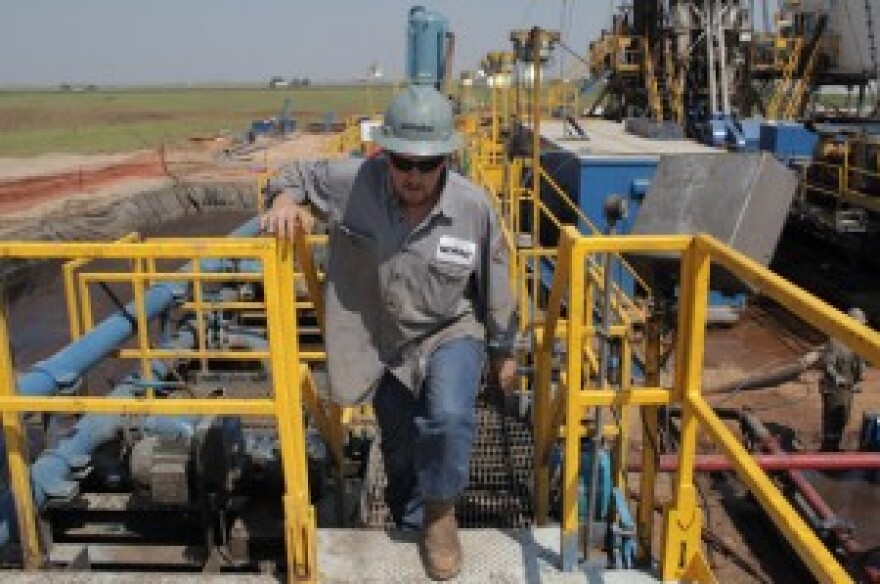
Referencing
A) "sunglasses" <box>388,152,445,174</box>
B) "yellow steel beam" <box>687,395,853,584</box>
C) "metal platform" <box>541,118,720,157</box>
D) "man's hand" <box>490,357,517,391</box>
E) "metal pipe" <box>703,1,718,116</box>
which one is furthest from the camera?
"metal pipe" <box>703,1,718,116</box>

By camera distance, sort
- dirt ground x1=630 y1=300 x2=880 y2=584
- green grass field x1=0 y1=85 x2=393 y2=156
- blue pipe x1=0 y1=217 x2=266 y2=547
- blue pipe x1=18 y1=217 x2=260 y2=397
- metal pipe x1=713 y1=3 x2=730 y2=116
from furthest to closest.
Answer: green grass field x1=0 y1=85 x2=393 y2=156
metal pipe x1=713 y1=3 x2=730 y2=116
dirt ground x1=630 y1=300 x2=880 y2=584
blue pipe x1=18 y1=217 x2=260 y2=397
blue pipe x1=0 y1=217 x2=266 y2=547

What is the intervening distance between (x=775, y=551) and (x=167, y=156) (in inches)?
1361

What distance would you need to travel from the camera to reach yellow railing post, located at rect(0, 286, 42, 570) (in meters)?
3.05

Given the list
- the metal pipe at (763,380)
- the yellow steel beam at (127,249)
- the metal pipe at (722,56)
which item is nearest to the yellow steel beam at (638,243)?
the yellow steel beam at (127,249)

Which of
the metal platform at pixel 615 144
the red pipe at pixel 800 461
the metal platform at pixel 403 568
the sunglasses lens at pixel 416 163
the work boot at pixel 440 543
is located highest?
the sunglasses lens at pixel 416 163

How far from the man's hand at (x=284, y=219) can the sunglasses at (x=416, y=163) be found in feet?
1.26

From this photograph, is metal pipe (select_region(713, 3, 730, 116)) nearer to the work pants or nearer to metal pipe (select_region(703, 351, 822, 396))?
metal pipe (select_region(703, 351, 822, 396))

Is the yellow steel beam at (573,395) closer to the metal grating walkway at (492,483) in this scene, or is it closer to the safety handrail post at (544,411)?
the safety handrail post at (544,411)

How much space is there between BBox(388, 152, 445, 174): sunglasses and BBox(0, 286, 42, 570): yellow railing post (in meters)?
1.50

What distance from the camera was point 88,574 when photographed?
3.13m

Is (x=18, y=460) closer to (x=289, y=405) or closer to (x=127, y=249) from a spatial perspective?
(x=127, y=249)

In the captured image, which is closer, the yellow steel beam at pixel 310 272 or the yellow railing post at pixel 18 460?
the yellow railing post at pixel 18 460

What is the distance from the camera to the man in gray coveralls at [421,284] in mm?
3072

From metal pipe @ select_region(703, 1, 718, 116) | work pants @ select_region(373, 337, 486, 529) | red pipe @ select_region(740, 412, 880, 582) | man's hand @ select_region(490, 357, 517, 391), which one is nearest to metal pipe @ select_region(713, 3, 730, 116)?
metal pipe @ select_region(703, 1, 718, 116)
